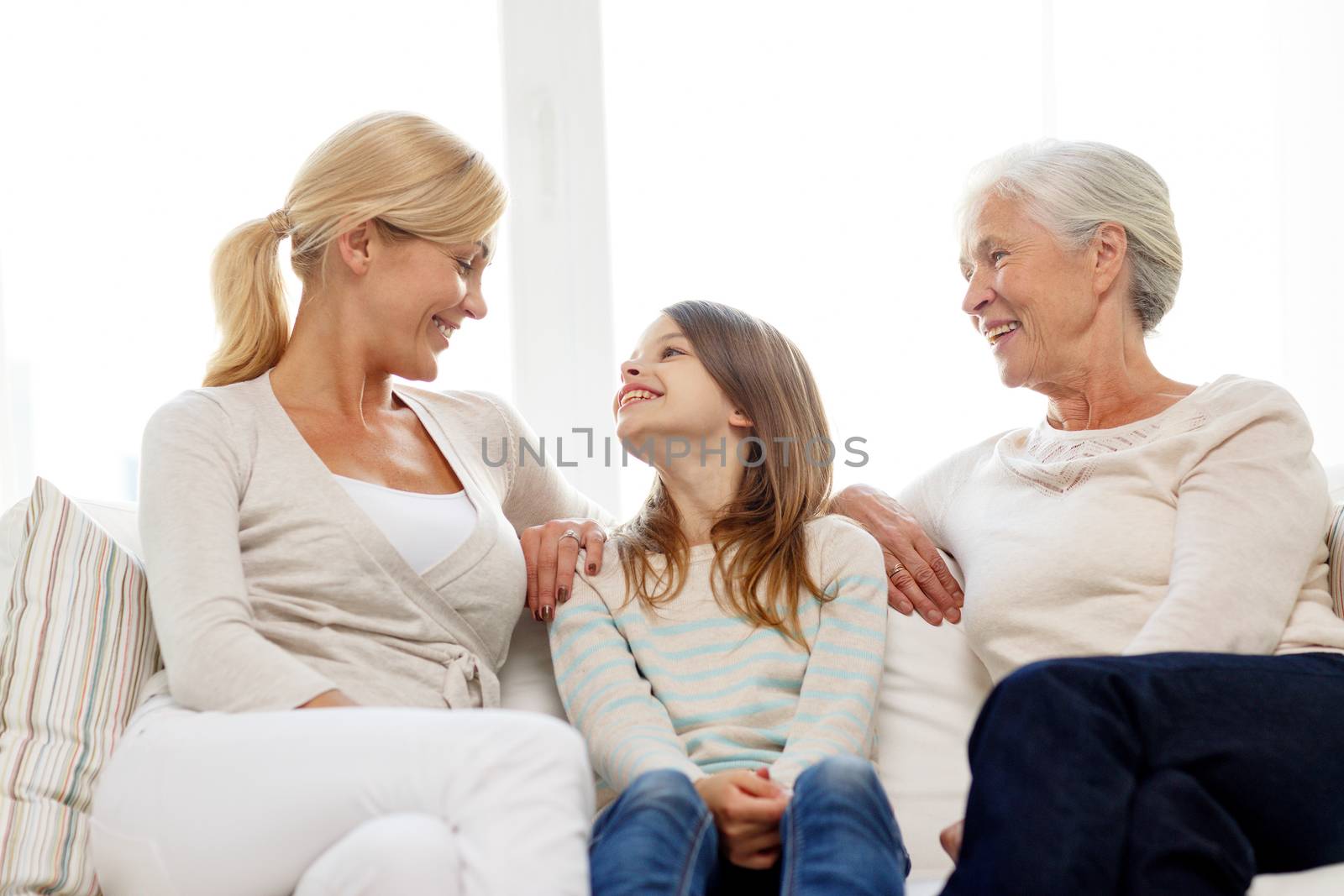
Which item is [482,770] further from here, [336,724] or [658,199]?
[658,199]

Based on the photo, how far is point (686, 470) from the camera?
5.98 feet

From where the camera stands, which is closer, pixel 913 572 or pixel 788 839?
pixel 788 839

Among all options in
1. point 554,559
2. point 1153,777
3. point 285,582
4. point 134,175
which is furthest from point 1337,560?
point 134,175

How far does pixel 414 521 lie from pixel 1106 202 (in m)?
1.10

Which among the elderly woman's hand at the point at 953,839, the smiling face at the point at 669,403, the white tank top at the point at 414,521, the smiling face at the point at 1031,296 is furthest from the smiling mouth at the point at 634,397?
the elderly woman's hand at the point at 953,839

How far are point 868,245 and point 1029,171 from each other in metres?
0.79

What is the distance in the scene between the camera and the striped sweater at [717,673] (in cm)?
151

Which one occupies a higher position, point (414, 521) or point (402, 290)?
point (402, 290)

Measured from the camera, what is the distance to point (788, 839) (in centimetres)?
126

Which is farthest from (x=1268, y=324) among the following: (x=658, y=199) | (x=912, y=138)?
(x=658, y=199)

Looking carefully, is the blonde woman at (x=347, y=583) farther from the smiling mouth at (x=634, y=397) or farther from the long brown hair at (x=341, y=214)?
the smiling mouth at (x=634, y=397)

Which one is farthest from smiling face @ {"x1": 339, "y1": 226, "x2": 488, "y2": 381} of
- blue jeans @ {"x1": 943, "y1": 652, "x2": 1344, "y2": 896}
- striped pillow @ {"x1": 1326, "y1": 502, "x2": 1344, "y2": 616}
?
striped pillow @ {"x1": 1326, "y1": 502, "x2": 1344, "y2": 616}

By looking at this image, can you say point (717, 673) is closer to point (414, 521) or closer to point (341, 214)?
point (414, 521)

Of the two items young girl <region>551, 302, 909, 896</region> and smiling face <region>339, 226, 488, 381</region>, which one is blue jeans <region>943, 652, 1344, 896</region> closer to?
young girl <region>551, 302, 909, 896</region>
